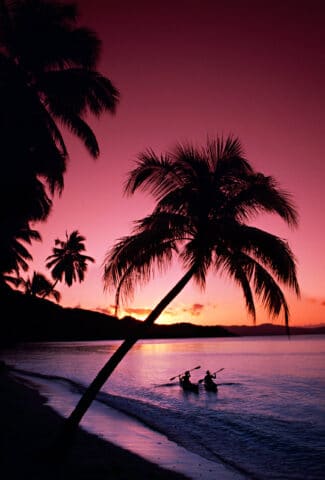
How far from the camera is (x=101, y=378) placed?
8.05 meters

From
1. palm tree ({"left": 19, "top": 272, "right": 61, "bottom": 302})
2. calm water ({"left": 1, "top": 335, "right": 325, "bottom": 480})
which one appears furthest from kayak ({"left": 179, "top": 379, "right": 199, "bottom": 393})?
palm tree ({"left": 19, "top": 272, "right": 61, "bottom": 302})

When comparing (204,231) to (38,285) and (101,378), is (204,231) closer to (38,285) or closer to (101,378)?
(101,378)

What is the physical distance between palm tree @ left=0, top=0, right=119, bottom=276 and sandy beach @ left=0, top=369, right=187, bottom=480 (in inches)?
264

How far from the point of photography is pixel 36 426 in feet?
36.9

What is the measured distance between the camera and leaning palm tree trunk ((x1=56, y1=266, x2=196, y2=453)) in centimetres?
789

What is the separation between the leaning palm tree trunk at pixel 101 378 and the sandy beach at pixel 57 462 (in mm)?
520

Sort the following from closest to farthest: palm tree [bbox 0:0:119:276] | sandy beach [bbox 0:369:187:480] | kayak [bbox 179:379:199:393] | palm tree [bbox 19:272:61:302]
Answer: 1. sandy beach [bbox 0:369:187:480]
2. palm tree [bbox 0:0:119:276]
3. kayak [bbox 179:379:199:393]
4. palm tree [bbox 19:272:61:302]

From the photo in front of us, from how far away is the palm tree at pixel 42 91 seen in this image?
38.3 feet

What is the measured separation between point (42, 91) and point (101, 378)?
29.7ft

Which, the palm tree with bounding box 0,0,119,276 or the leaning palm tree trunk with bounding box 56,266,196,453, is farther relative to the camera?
the palm tree with bounding box 0,0,119,276

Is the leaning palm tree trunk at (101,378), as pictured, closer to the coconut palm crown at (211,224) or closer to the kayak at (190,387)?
the coconut palm crown at (211,224)

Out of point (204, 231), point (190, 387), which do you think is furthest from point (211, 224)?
point (190, 387)

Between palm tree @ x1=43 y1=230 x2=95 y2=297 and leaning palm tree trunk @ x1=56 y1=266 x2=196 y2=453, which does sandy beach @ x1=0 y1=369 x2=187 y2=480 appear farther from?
palm tree @ x1=43 y1=230 x2=95 y2=297

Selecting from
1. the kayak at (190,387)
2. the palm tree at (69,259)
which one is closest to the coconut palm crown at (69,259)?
the palm tree at (69,259)
